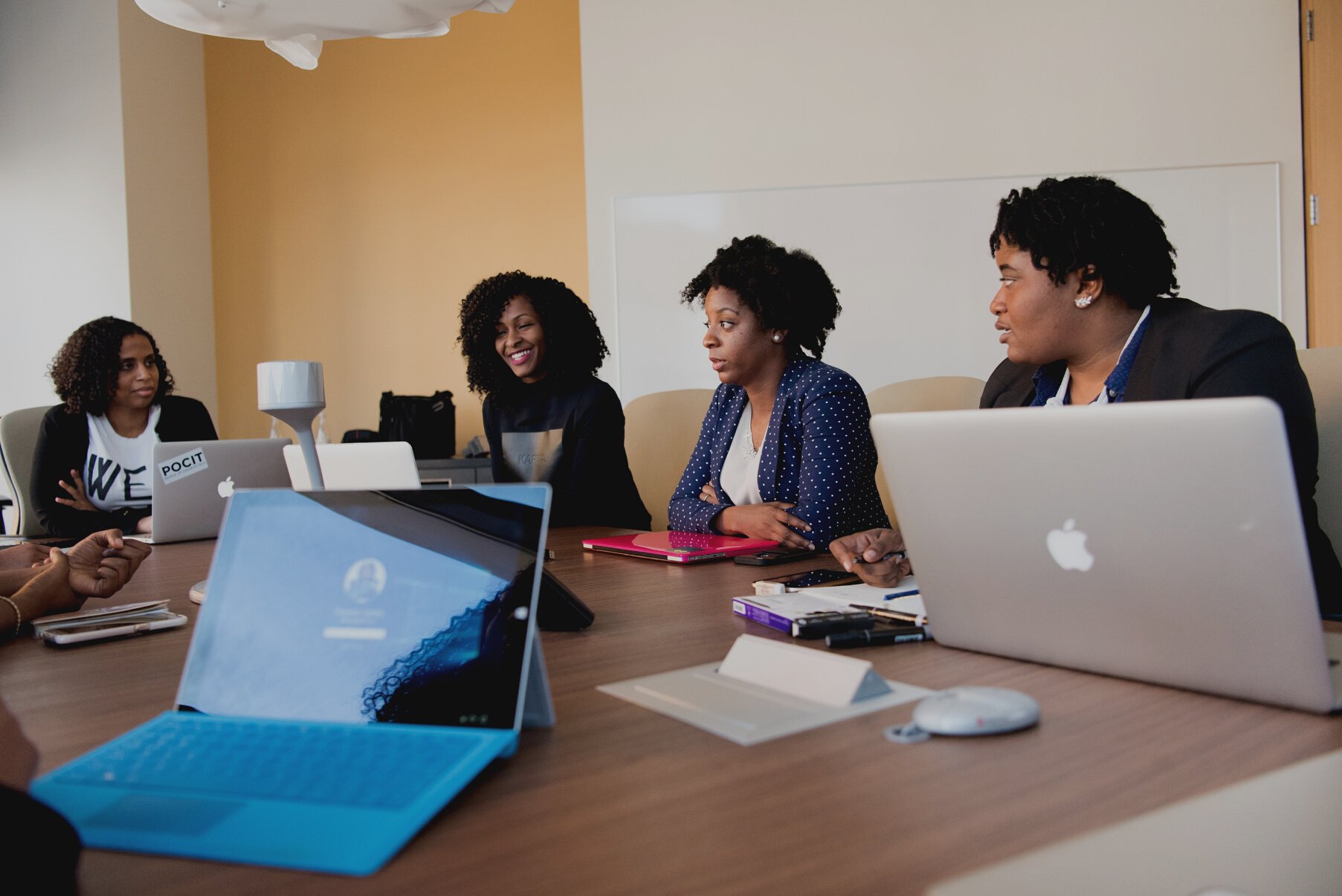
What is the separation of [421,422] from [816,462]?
254 cm

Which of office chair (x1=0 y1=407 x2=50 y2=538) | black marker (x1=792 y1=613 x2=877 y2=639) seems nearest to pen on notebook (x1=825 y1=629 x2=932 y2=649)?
black marker (x1=792 y1=613 x2=877 y2=639)

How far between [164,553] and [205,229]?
338 cm

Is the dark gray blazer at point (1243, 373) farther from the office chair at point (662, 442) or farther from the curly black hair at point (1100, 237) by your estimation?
the office chair at point (662, 442)

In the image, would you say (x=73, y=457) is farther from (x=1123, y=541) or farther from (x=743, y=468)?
(x=1123, y=541)

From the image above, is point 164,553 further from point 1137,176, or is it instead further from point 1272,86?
point 1272,86

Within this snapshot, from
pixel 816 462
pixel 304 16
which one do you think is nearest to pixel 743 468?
pixel 816 462

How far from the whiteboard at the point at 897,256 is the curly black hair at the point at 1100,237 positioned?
2021mm

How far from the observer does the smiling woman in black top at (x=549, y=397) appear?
271 cm

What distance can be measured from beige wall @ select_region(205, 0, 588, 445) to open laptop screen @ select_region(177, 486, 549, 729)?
3910 mm

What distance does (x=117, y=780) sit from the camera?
0.67m

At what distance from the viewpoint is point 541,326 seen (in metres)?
3.07

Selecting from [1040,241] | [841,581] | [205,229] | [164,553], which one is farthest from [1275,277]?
[205,229]

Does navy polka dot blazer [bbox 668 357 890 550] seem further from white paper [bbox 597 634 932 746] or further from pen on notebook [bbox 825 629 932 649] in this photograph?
white paper [bbox 597 634 932 746]

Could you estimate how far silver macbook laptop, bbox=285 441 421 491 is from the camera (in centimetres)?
166
